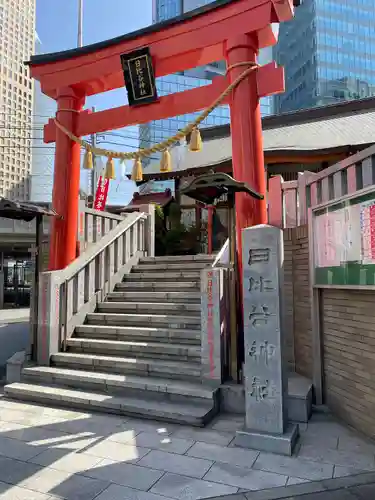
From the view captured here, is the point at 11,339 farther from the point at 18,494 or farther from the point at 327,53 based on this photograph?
the point at 327,53

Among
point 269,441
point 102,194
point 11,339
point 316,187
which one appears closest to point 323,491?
point 269,441

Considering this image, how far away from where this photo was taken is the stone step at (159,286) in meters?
7.49

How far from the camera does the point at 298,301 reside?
5.97 meters

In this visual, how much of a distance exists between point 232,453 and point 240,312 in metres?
2.22

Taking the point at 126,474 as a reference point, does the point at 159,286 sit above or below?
above

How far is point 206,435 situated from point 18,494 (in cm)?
211

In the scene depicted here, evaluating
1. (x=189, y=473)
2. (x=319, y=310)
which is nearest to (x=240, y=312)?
(x=319, y=310)

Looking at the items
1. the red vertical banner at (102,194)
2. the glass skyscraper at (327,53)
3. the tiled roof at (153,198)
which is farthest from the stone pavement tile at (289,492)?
the glass skyscraper at (327,53)

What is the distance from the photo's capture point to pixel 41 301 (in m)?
6.70

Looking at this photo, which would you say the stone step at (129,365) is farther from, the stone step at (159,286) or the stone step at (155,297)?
the stone step at (159,286)

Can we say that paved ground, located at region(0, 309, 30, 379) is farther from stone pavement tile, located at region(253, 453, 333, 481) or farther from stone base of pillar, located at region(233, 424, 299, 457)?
stone pavement tile, located at region(253, 453, 333, 481)

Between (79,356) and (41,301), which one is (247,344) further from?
(41,301)

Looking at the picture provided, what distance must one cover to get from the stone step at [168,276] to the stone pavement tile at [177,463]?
4.02m

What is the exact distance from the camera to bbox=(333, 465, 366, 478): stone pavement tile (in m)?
3.57
